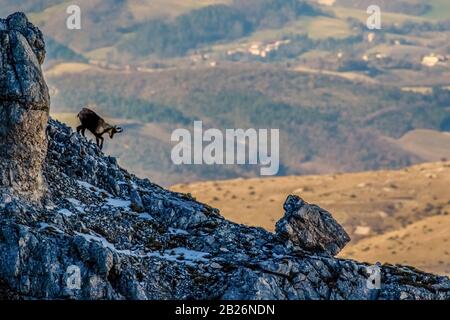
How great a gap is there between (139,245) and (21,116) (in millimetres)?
6783

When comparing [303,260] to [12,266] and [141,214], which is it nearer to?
[141,214]

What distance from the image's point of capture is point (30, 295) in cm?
4459

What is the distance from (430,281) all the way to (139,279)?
12051 mm

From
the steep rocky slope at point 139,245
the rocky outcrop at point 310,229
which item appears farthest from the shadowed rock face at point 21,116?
the rocky outcrop at point 310,229

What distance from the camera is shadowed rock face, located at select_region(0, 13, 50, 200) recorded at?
48.4 meters

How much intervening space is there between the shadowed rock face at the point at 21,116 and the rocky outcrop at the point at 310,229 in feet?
35.4

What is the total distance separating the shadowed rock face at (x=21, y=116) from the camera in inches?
1905

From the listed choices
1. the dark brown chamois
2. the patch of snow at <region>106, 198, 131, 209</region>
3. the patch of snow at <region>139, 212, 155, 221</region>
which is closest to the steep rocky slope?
the patch of snow at <region>106, 198, 131, 209</region>

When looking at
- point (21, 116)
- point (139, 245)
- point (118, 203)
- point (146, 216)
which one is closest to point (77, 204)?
point (118, 203)

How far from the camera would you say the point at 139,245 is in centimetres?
5000

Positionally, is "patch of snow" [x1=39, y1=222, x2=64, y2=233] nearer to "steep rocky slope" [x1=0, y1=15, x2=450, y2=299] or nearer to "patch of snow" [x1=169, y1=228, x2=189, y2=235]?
"steep rocky slope" [x1=0, y1=15, x2=450, y2=299]

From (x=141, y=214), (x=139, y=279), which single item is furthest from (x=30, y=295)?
(x=141, y=214)

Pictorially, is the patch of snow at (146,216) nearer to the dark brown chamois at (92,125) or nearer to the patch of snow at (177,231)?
the patch of snow at (177,231)

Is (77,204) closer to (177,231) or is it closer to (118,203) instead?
(118,203)
